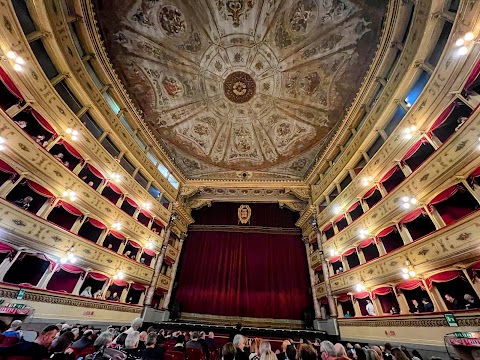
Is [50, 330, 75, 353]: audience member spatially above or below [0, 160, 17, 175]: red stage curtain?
below

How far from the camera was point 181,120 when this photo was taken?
40.0 feet

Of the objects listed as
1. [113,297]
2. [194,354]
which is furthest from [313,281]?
[113,297]

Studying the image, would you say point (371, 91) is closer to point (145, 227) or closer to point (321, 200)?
point (321, 200)

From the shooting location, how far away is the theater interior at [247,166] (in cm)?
571

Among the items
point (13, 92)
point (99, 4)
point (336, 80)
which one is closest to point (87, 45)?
point (99, 4)

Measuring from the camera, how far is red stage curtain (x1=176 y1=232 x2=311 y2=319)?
39.2 feet

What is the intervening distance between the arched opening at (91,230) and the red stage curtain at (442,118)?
40.9ft

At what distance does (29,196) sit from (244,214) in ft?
38.2

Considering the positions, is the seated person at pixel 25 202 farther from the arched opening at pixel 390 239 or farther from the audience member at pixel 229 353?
the arched opening at pixel 390 239

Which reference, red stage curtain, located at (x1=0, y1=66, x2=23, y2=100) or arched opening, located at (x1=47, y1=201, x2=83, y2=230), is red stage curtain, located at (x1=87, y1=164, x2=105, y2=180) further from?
red stage curtain, located at (x1=0, y1=66, x2=23, y2=100)

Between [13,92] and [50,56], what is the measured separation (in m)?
2.12

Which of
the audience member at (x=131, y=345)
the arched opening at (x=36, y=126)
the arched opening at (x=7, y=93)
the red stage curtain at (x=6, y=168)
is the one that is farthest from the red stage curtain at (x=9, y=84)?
the audience member at (x=131, y=345)

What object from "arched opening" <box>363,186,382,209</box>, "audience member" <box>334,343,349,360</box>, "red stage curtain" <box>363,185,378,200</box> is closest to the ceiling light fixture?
"red stage curtain" <box>363,185,378,200</box>

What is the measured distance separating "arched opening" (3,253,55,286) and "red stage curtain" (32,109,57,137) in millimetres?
4178
